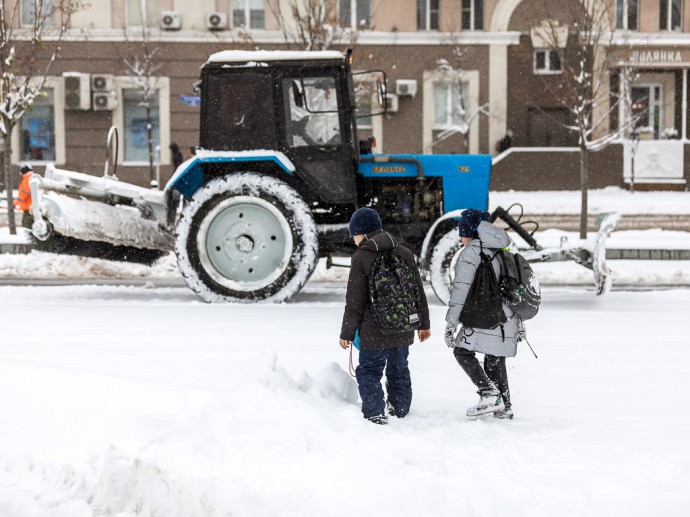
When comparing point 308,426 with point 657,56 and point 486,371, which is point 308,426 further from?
point 657,56

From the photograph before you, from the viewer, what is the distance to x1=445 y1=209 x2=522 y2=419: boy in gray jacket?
638 cm

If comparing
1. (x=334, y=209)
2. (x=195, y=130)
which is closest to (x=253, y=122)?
A: (x=334, y=209)

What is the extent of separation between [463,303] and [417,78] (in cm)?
2370

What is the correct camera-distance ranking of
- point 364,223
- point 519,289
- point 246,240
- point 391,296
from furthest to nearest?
point 246,240
point 519,289
point 364,223
point 391,296

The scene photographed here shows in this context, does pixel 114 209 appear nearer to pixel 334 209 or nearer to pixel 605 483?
pixel 334 209

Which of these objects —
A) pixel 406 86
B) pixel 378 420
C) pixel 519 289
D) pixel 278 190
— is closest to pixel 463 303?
pixel 519 289

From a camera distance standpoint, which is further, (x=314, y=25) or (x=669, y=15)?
(x=669, y=15)

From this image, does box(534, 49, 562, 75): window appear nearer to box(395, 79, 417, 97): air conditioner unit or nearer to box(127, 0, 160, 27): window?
box(395, 79, 417, 97): air conditioner unit

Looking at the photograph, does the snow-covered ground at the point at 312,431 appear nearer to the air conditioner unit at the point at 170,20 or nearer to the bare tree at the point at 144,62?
the bare tree at the point at 144,62

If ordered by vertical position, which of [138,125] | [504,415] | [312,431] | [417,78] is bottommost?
[504,415]

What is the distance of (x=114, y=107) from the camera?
28.7 m

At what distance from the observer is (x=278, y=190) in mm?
10867

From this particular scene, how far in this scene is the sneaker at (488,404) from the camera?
6.40 meters

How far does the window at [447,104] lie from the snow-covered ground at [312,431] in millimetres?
20687
